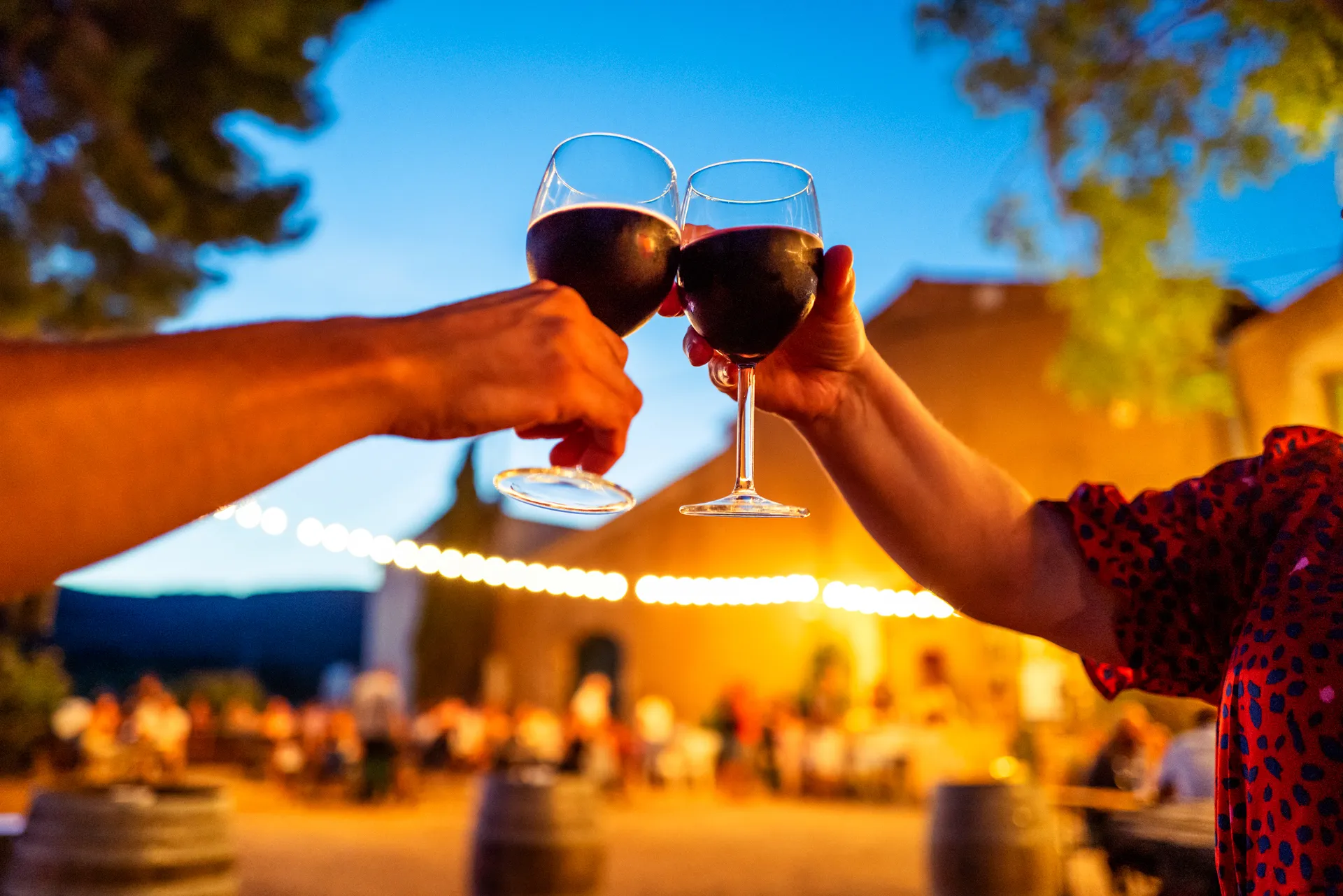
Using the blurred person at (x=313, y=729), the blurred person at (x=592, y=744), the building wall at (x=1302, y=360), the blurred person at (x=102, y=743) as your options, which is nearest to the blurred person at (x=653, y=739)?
the blurred person at (x=592, y=744)

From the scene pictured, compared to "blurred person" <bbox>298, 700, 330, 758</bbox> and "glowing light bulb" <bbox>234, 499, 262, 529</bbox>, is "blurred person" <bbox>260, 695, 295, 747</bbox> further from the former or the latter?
"glowing light bulb" <bbox>234, 499, 262, 529</bbox>

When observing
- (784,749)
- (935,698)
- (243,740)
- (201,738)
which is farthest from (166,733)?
(935,698)

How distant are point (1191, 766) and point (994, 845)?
0.95 m

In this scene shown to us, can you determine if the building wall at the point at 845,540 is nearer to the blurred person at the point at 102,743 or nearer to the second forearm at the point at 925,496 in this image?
the blurred person at the point at 102,743

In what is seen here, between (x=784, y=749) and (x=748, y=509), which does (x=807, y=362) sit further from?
(x=784, y=749)

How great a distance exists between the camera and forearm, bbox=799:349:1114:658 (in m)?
1.19

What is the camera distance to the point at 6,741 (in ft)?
38.0

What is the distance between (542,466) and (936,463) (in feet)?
1.93

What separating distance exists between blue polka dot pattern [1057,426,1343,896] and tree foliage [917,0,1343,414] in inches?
110

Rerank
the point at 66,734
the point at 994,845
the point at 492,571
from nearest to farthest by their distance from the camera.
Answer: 1. the point at 994,845
2. the point at 492,571
3. the point at 66,734

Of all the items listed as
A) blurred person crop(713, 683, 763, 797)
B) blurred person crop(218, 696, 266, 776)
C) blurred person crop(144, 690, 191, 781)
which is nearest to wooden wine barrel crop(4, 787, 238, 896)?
blurred person crop(144, 690, 191, 781)

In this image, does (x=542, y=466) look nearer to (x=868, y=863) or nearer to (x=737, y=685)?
(x=868, y=863)

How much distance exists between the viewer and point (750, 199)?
1.04 m

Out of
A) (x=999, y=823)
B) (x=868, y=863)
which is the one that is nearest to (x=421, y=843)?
(x=868, y=863)
